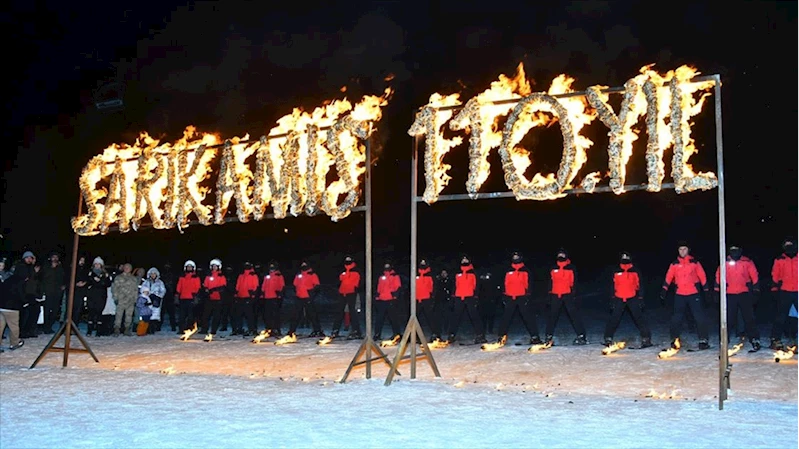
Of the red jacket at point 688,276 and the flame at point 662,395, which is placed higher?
the red jacket at point 688,276

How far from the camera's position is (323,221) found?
3634cm

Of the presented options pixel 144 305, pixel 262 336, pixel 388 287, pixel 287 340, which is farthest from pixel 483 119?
pixel 144 305

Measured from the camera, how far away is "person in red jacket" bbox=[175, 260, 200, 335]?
17109 millimetres

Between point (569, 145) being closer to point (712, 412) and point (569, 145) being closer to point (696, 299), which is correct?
point (712, 412)

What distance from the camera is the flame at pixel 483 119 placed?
8.88m

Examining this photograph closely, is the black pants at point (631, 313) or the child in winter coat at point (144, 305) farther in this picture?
the child in winter coat at point (144, 305)

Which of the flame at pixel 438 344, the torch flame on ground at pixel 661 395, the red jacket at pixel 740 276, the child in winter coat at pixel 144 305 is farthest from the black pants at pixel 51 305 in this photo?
the red jacket at pixel 740 276

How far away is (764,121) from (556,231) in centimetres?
1026

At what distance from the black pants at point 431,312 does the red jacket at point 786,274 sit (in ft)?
21.5

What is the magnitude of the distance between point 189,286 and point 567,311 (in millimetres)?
9399

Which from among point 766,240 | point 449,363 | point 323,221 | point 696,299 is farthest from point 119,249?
point 766,240

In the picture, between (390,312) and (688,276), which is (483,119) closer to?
(688,276)

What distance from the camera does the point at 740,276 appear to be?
11.8 m

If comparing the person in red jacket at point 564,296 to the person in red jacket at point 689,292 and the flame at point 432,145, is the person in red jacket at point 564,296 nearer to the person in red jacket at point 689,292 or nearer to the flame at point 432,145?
the person in red jacket at point 689,292
